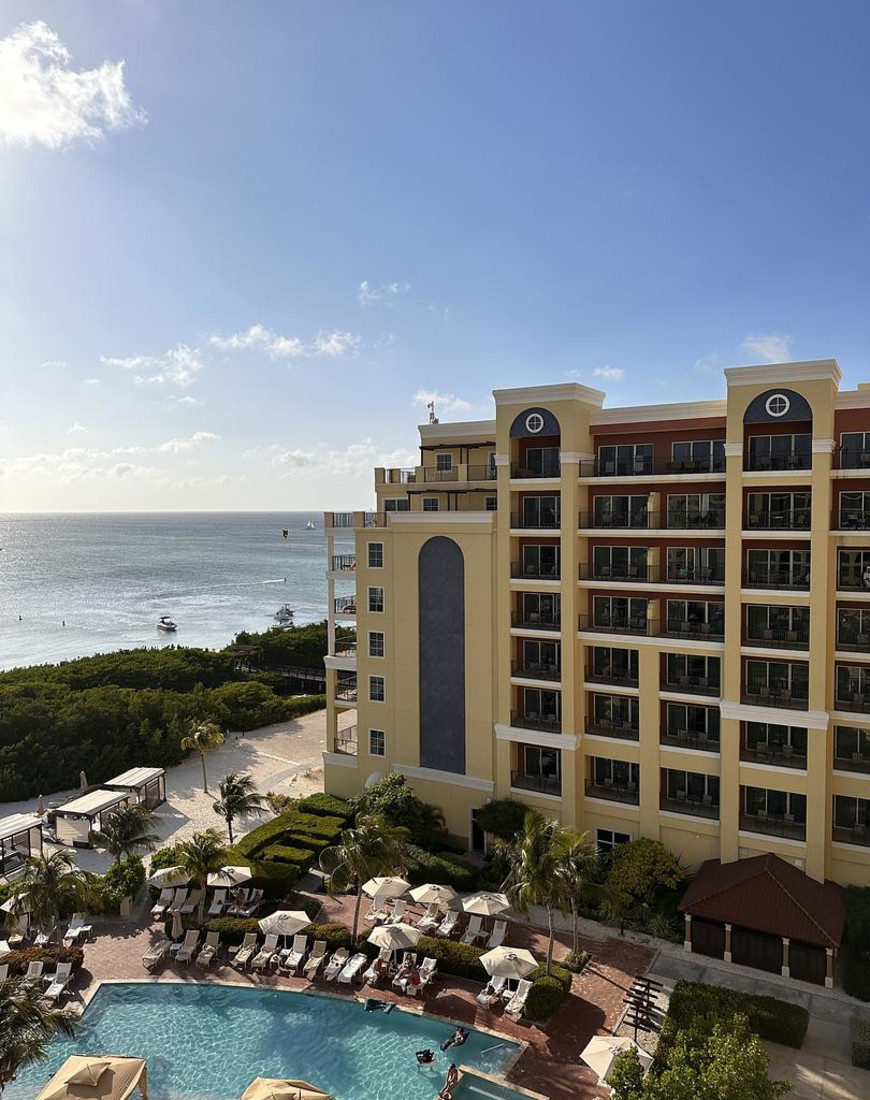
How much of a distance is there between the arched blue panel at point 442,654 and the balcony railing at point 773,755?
1112 centimetres

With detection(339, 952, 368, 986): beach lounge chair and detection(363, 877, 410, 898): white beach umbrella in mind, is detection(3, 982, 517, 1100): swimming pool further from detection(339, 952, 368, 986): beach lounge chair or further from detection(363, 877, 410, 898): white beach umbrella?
detection(363, 877, 410, 898): white beach umbrella

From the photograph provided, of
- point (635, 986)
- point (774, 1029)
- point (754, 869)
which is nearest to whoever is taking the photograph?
point (774, 1029)

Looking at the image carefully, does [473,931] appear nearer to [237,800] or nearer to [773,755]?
[237,800]

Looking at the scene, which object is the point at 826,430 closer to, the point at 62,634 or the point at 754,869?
the point at 754,869

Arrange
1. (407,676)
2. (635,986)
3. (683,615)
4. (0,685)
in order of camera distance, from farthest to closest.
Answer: (0,685)
(407,676)
(683,615)
(635,986)

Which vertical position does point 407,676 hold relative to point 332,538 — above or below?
below

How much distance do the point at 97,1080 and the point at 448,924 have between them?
11397 millimetres

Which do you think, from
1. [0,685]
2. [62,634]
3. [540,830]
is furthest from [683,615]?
[62,634]

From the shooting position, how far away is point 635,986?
21.6 metres

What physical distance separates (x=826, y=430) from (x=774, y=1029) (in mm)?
17363

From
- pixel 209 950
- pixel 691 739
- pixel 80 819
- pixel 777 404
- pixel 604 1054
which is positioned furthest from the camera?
pixel 80 819

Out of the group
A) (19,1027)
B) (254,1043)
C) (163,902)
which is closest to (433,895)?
(254,1043)

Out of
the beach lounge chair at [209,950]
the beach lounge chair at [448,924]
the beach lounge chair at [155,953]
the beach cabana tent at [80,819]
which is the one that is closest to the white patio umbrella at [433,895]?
the beach lounge chair at [448,924]

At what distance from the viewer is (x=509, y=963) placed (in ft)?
69.6
